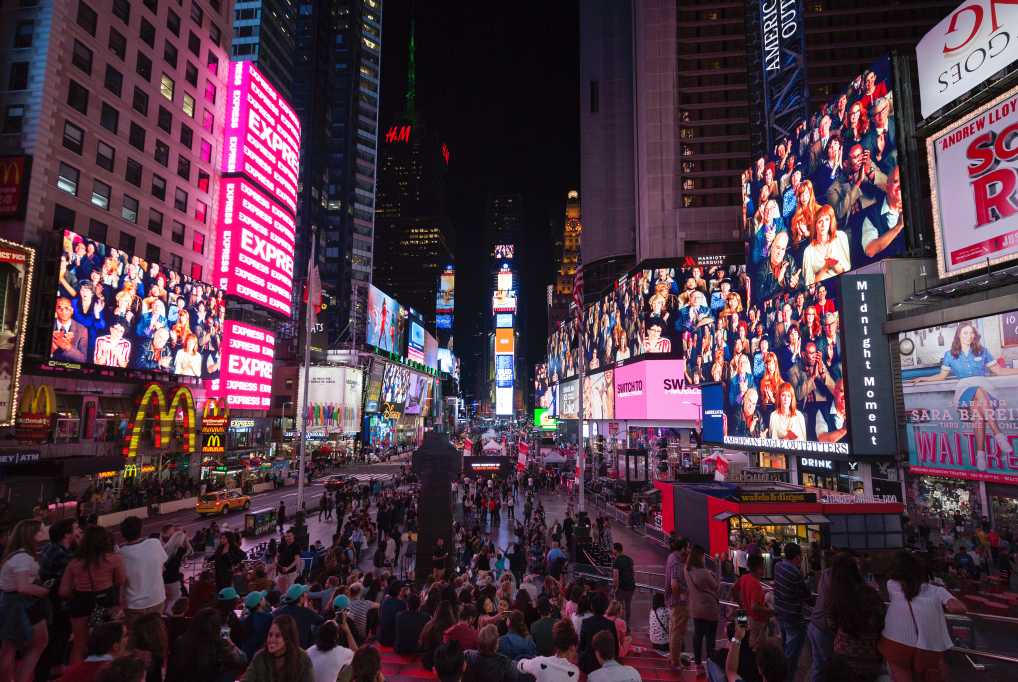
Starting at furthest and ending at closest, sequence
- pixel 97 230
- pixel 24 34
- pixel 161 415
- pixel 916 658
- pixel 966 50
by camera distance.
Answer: pixel 161 415, pixel 97 230, pixel 24 34, pixel 966 50, pixel 916 658

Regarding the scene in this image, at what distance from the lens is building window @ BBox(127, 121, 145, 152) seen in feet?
111

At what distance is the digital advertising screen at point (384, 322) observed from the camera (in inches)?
3346

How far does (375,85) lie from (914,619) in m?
130

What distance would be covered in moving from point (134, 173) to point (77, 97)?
5299 mm

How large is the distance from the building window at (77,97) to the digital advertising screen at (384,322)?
177ft

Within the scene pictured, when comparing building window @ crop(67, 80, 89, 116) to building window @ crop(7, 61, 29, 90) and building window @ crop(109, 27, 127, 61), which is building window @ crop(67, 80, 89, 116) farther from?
building window @ crop(109, 27, 127, 61)

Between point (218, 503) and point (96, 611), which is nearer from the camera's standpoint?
point (96, 611)

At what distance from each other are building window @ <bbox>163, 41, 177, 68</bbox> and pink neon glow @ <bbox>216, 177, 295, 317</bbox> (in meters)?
8.75

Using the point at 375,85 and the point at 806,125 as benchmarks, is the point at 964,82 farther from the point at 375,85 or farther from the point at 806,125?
the point at 375,85

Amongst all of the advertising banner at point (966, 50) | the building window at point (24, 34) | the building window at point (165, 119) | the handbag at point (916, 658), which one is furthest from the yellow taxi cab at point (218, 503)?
the advertising banner at point (966, 50)

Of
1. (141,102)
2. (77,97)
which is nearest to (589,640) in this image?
(77,97)

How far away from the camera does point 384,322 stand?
91.8 m

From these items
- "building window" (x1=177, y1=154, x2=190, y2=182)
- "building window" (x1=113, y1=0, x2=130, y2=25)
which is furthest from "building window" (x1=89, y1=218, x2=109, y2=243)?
"building window" (x1=113, y1=0, x2=130, y2=25)

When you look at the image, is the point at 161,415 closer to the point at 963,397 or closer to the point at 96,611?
the point at 96,611
